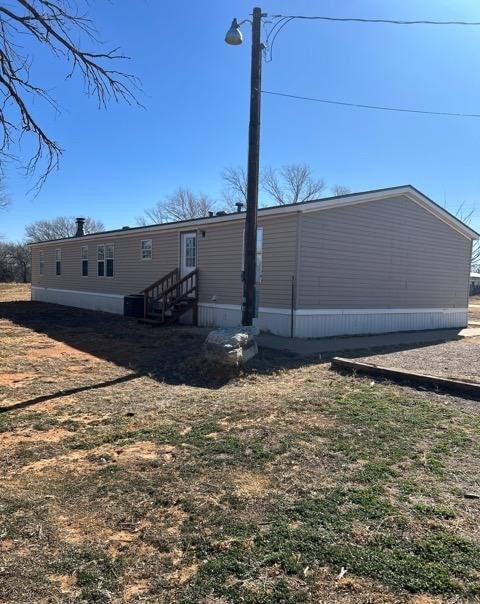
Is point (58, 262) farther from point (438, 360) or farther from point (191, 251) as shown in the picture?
point (438, 360)

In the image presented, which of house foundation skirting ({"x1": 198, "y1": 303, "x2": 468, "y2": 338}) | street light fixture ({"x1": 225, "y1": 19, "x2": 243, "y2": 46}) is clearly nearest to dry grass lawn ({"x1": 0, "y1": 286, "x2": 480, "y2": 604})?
house foundation skirting ({"x1": 198, "y1": 303, "x2": 468, "y2": 338})

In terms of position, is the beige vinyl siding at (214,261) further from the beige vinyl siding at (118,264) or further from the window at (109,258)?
the window at (109,258)

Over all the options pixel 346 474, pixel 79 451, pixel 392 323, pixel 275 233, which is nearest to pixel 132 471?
pixel 79 451

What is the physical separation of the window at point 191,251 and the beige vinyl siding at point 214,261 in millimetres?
277

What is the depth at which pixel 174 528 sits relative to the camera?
2.85 m

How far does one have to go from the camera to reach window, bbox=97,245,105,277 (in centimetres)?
1895

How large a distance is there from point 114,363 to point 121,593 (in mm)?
6237

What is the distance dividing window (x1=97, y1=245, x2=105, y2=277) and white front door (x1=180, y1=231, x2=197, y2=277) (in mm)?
5690

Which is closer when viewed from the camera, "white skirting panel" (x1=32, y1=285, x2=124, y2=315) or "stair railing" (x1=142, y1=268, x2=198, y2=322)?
"stair railing" (x1=142, y1=268, x2=198, y2=322)

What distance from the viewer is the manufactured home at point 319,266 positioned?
11.1 m

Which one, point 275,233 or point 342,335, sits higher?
point 275,233

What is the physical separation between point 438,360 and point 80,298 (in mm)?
16061

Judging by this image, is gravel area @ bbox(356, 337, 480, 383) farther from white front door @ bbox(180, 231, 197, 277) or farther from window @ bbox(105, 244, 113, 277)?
window @ bbox(105, 244, 113, 277)

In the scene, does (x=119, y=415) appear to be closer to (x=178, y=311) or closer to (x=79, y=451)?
(x=79, y=451)
